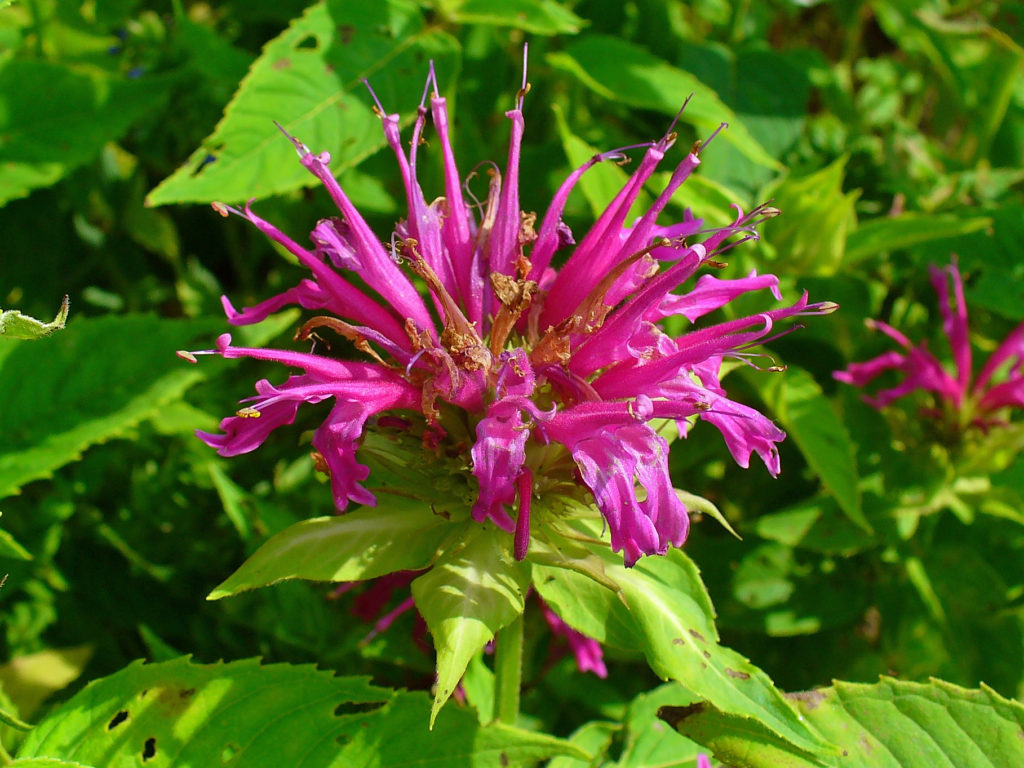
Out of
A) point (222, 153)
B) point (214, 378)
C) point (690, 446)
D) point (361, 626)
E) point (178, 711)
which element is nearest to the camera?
point (178, 711)

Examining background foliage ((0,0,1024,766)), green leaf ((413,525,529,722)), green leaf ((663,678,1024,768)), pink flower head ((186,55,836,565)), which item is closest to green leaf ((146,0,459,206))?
background foliage ((0,0,1024,766))

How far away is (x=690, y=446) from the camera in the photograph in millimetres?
1483

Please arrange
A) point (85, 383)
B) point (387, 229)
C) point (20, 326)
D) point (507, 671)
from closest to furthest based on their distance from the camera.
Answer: point (20, 326) → point (507, 671) → point (85, 383) → point (387, 229)

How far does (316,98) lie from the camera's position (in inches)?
49.6

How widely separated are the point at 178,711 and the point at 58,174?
31.6 inches

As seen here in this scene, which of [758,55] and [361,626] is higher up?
[758,55]

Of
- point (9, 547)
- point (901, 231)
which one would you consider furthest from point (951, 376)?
point (9, 547)

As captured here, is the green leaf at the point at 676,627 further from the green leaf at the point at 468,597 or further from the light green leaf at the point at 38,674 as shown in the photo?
the light green leaf at the point at 38,674

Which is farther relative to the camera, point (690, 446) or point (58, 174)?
point (690, 446)

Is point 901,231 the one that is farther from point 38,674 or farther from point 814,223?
point 38,674

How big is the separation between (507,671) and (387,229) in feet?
2.69

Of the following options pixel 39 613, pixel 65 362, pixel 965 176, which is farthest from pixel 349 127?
pixel 965 176

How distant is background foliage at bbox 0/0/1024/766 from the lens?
48.7 inches

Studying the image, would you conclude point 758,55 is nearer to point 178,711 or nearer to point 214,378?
point 214,378
